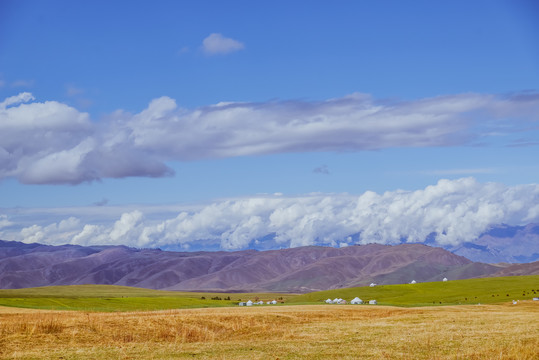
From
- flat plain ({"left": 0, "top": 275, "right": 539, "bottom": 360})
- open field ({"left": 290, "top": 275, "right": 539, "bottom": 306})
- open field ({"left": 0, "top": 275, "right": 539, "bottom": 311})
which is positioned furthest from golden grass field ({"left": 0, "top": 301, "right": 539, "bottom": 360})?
open field ({"left": 290, "top": 275, "right": 539, "bottom": 306})

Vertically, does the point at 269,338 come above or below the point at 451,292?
above

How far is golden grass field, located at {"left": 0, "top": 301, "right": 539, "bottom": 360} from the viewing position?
3519 cm

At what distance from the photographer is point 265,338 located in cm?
4600

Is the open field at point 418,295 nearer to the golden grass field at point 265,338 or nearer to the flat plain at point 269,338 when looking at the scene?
the flat plain at point 269,338

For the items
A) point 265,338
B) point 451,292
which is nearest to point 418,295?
point 451,292

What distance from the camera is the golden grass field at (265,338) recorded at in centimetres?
3519

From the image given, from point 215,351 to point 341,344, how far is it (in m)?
8.21

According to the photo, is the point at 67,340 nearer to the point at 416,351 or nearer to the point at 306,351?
the point at 306,351

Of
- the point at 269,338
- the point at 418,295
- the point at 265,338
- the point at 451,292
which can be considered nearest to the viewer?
the point at 269,338

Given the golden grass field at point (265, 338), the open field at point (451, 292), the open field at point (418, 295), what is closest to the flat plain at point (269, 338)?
the golden grass field at point (265, 338)

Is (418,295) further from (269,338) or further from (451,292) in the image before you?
(269,338)

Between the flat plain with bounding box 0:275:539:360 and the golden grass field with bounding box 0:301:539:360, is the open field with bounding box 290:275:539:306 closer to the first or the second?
the flat plain with bounding box 0:275:539:360

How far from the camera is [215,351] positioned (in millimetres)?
37250

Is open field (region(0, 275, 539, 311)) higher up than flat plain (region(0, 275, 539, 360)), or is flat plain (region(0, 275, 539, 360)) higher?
flat plain (region(0, 275, 539, 360))
